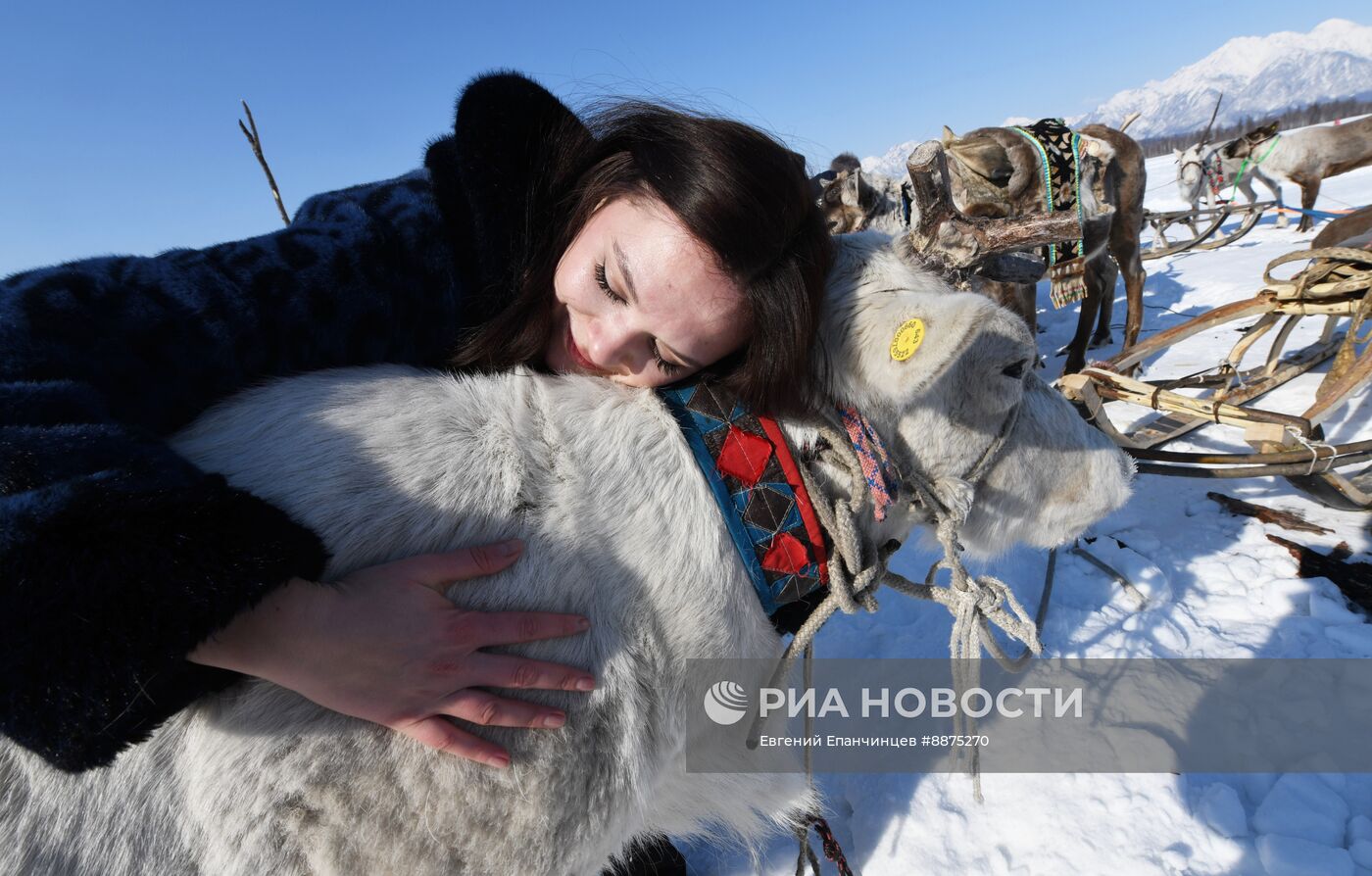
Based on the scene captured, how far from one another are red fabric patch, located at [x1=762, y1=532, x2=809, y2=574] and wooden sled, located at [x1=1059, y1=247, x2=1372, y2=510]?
2.27 m

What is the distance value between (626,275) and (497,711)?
840 millimetres

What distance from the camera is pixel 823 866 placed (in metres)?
2.35

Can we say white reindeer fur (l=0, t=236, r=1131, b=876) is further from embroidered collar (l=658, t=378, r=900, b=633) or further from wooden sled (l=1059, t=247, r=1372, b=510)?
wooden sled (l=1059, t=247, r=1372, b=510)

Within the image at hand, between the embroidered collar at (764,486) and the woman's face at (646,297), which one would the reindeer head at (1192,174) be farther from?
the woman's face at (646,297)

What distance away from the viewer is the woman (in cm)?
79

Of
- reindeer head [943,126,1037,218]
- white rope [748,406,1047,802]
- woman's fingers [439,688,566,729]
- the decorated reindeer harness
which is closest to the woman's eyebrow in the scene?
white rope [748,406,1047,802]

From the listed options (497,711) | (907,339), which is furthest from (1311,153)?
(497,711)

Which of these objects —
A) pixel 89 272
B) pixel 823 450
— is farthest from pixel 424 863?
pixel 89 272

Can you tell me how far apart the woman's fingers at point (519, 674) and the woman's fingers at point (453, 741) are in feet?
0.26

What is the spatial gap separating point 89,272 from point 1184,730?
3658mm

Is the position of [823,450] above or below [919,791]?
above

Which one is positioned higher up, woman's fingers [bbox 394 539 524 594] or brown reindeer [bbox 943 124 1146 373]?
woman's fingers [bbox 394 539 524 594]

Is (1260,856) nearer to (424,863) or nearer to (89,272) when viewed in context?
(424,863)

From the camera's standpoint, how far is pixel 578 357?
147cm
